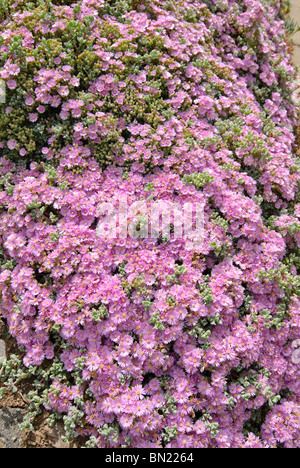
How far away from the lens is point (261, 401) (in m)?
3.35

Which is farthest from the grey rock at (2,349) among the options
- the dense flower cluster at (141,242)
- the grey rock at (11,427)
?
the grey rock at (11,427)

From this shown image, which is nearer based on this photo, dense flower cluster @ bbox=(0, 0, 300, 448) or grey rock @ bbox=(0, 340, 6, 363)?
dense flower cluster @ bbox=(0, 0, 300, 448)

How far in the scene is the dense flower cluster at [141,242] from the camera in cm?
321

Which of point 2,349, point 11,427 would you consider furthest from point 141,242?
point 11,427

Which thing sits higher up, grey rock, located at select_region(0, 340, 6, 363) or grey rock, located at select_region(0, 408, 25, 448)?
grey rock, located at select_region(0, 340, 6, 363)

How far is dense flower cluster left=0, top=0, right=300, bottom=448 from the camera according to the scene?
3.21 meters

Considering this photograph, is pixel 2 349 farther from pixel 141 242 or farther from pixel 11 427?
pixel 141 242

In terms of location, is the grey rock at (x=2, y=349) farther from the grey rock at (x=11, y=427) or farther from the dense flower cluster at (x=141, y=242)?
the grey rock at (x=11, y=427)

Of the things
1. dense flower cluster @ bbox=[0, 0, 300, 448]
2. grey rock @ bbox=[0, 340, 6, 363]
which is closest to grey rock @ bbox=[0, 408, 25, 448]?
dense flower cluster @ bbox=[0, 0, 300, 448]

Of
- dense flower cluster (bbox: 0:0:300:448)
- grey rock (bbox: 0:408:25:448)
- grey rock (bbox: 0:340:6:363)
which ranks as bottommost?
grey rock (bbox: 0:408:25:448)

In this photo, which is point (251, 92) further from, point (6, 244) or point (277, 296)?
point (6, 244)

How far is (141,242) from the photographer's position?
11.7 ft

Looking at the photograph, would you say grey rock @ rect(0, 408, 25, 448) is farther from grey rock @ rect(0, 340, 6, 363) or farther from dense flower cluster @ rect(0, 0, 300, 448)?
grey rock @ rect(0, 340, 6, 363)
